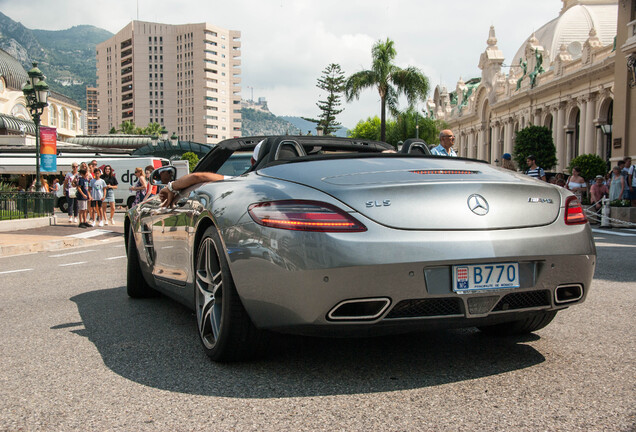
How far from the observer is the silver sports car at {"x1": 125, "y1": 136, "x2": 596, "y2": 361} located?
3.01 meters

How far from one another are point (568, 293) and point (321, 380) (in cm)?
136

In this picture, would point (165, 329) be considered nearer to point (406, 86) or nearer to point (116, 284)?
point (116, 284)

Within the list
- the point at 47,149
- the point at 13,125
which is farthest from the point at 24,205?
the point at 13,125

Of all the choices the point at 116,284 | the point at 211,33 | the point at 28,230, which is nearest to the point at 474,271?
the point at 116,284

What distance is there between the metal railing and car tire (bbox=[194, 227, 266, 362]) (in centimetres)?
1573

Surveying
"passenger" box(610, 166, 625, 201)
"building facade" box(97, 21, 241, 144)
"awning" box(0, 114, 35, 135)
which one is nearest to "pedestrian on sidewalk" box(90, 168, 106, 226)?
"passenger" box(610, 166, 625, 201)

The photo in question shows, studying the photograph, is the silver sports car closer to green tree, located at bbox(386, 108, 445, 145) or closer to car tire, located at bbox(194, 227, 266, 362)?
car tire, located at bbox(194, 227, 266, 362)

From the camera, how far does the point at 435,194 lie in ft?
10.5

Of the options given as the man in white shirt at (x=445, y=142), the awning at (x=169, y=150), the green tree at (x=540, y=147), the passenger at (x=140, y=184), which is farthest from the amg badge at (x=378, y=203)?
the awning at (x=169, y=150)

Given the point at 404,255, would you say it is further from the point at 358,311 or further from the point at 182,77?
the point at 182,77

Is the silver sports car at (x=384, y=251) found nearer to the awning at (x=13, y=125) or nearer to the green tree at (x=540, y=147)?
the green tree at (x=540, y=147)

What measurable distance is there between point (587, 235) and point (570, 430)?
1.29 metres

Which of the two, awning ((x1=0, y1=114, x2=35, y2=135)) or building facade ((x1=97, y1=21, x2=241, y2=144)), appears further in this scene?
building facade ((x1=97, y1=21, x2=241, y2=144))

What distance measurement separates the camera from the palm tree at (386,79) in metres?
40.8
